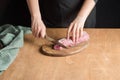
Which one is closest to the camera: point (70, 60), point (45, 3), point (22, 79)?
point (22, 79)

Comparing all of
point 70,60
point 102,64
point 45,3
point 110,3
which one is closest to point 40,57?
point 70,60

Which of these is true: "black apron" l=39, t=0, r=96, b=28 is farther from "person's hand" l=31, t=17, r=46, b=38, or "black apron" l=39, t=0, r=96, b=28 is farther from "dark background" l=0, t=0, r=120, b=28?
"dark background" l=0, t=0, r=120, b=28

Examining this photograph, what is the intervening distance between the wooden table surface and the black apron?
224mm

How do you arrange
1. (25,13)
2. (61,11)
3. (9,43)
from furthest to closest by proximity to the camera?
1. (25,13)
2. (61,11)
3. (9,43)

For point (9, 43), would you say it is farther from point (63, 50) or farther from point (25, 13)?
point (25, 13)

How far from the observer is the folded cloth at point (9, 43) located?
0.99 m

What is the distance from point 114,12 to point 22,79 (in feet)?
3.79

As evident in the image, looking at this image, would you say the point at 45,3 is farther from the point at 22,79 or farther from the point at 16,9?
the point at 22,79

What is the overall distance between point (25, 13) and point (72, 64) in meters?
0.85

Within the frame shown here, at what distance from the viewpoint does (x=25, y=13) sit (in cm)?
172

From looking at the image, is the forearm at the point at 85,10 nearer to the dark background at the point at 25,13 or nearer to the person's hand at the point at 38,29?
the person's hand at the point at 38,29

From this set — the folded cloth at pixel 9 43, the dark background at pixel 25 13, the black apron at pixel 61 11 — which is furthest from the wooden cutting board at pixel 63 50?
the dark background at pixel 25 13

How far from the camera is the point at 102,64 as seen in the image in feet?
3.16

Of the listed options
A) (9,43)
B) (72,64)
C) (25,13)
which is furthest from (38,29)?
(25,13)
